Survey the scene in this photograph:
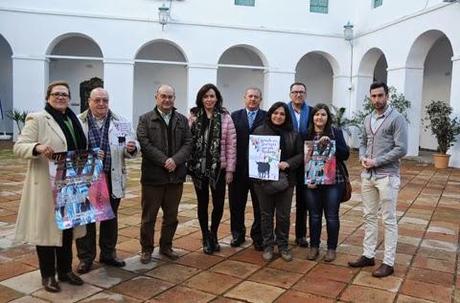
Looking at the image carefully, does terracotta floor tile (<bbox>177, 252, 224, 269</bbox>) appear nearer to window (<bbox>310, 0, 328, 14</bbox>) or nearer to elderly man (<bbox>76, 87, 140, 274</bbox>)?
elderly man (<bbox>76, 87, 140, 274</bbox>)

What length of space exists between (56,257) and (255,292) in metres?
1.59

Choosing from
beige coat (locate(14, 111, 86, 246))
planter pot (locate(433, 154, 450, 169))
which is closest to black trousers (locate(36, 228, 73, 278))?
beige coat (locate(14, 111, 86, 246))

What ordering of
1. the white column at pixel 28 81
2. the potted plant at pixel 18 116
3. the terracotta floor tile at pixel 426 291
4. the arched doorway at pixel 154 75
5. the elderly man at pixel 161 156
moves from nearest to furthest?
the terracotta floor tile at pixel 426 291 < the elderly man at pixel 161 156 < the potted plant at pixel 18 116 < the white column at pixel 28 81 < the arched doorway at pixel 154 75

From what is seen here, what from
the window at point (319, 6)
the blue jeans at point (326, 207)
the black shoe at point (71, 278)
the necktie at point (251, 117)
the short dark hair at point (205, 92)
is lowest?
the black shoe at point (71, 278)

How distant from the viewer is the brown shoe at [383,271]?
4016mm

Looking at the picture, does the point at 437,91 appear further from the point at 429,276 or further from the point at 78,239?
the point at 78,239

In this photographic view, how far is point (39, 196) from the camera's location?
341 centimetres

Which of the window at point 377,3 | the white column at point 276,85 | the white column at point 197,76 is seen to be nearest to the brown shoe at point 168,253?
the white column at point 197,76

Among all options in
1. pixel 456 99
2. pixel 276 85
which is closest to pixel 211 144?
pixel 456 99

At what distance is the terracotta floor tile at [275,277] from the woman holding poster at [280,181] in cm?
29

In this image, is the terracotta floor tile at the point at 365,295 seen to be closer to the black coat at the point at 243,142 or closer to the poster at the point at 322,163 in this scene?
the poster at the point at 322,163

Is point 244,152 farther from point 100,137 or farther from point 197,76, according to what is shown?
point 197,76

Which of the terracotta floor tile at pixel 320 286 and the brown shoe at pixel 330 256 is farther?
the brown shoe at pixel 330 256

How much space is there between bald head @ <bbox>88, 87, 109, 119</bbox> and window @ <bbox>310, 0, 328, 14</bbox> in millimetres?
14243
